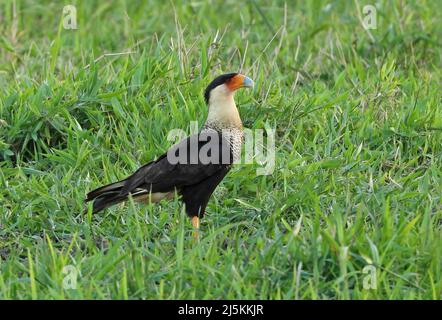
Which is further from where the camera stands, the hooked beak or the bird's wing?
the hooked beak

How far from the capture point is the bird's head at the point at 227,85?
16.6 feet

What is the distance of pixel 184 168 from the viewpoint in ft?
16.1

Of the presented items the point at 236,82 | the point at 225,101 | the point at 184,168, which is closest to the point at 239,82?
the point at 236,82

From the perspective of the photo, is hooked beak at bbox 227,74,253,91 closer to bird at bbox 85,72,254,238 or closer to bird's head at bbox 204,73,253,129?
bird's head at bbox 204,73,253,129

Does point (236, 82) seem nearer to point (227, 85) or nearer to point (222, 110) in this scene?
point (227, 85)

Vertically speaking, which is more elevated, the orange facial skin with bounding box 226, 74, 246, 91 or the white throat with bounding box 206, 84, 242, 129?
the orange facial skin with bounding box 226, 74, 246, 91

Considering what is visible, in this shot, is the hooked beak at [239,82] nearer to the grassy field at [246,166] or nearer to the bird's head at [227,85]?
the bird's head at [227,85]

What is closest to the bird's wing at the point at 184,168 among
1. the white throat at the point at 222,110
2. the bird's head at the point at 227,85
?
the white throat at the point at 222,110

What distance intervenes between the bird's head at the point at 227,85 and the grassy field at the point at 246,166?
1.68 feet

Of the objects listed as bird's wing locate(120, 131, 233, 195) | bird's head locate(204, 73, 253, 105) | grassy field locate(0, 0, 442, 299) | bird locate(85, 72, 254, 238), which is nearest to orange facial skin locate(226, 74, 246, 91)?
bird's head locate(204, 73, 253, 105)

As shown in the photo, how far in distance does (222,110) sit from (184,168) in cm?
38

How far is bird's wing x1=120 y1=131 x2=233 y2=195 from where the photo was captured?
4875 mm

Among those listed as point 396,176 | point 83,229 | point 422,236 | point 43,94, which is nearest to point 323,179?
point 396,176

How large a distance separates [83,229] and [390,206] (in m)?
1.53
